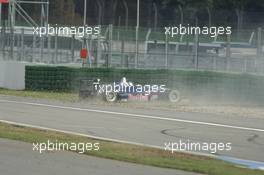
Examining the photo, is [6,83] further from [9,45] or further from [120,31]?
[120,31]

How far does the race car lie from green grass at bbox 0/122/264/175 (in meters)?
10.9

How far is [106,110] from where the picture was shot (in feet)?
70.8

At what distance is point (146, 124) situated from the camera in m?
17.6

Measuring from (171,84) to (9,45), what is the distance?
34.0ft

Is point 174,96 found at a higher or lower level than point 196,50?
lower

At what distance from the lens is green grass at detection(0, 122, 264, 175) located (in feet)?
33.6

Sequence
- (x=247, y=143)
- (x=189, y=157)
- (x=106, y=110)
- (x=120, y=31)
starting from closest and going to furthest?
(x=189, y=157), (x=247, y=143), (x=106, y=110), (x=120, y=31)

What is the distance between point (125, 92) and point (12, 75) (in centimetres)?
887

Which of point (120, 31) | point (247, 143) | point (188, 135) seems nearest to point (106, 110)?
point (188, 135)

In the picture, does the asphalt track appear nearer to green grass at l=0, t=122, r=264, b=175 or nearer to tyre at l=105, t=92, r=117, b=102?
green grass at l=0, t=122, r=264, b=175

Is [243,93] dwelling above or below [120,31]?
below

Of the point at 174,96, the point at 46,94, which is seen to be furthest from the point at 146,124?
the point at 46,94

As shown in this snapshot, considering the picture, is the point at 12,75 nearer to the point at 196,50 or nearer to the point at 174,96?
the point at 196,50

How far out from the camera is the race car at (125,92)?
2561 cm
